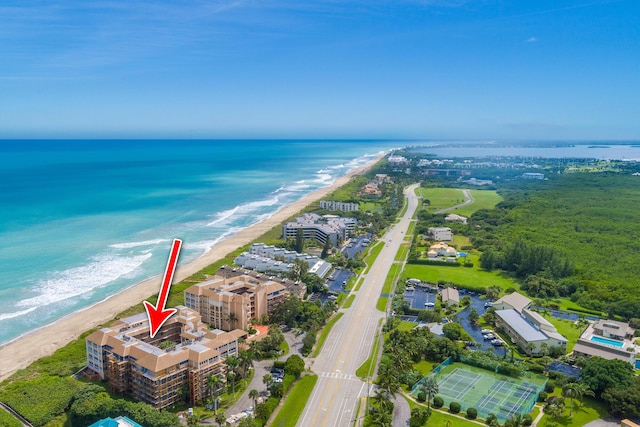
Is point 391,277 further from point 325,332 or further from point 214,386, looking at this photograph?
point 214,386

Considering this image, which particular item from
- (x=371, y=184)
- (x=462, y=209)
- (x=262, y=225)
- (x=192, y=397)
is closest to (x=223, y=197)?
(x=262, y=225)

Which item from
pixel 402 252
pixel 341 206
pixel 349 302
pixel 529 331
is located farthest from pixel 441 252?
pixel 341 206

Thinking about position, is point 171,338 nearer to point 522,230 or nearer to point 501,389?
point 501,389

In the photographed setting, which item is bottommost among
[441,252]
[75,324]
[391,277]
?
[75,324]

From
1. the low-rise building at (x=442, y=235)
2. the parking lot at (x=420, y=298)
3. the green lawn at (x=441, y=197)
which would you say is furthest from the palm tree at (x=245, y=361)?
the green lawn at (x=441, y=197)

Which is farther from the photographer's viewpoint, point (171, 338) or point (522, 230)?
point (522, 230)

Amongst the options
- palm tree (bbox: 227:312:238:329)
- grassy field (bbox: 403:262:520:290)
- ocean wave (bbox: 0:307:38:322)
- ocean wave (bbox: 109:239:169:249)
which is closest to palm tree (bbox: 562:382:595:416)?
grassy field (bbox: 403:262:520:290)
